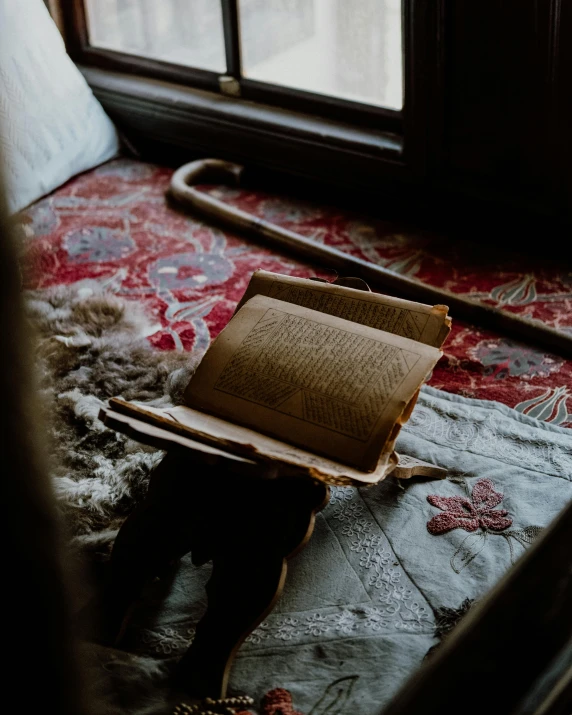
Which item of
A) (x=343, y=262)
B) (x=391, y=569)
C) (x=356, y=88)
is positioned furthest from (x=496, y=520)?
(x=356, y=88)

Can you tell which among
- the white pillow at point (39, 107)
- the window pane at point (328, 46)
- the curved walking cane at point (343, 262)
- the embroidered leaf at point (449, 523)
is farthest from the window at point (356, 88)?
the embroidered leaf at point (449, 523)

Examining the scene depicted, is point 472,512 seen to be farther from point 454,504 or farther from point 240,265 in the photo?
point 240,265

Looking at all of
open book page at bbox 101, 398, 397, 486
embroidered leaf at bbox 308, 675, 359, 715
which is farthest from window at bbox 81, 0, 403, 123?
embroidered leaf at bbox 308, 675, 359, 715

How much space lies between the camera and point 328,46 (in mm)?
2723

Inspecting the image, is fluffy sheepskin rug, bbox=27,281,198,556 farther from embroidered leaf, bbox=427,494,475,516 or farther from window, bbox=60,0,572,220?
window, bbox=60,0,572,220

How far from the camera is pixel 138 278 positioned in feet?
8.07

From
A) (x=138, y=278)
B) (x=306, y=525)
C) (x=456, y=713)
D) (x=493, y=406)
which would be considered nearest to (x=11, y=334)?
(x=456, y=713)

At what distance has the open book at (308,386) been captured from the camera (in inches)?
48.0

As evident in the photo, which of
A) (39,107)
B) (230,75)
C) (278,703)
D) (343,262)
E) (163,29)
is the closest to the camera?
(278,703)

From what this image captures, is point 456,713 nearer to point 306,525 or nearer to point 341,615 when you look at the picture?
point 306,525

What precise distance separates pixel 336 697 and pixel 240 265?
5.09ft

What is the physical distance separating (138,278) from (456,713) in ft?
6.67

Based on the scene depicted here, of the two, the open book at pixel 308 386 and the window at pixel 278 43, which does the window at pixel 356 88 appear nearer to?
the window at pixel 278 43

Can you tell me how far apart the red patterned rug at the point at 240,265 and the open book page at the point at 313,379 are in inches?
22.8
